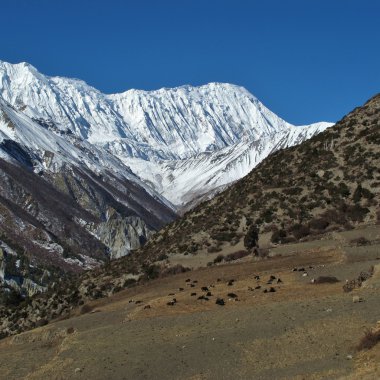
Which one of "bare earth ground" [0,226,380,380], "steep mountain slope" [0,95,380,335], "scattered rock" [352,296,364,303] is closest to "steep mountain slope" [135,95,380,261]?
"steep mountain slope" [0,95,380,335]

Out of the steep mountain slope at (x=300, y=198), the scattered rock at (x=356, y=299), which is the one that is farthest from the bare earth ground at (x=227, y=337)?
the steep mountain slope at (x=300, y=198)

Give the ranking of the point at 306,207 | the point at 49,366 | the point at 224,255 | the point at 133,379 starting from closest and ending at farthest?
the point at 133,379
the point at 49,366
the point at 224,255
the point at 306,207

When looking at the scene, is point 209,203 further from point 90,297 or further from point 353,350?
point 353,350

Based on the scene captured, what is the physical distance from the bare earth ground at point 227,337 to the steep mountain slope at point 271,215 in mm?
13261

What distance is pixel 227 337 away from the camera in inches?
1243

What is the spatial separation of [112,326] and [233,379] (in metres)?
13.1

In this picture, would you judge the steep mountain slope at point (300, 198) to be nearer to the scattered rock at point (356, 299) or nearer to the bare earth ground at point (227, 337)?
the bare earth ground at point (227, 337)

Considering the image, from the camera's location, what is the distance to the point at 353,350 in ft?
87.8

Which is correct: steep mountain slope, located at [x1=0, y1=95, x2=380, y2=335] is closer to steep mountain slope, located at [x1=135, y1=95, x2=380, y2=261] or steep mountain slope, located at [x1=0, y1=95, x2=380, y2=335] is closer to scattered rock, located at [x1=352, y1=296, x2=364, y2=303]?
steep mountain slope, located at [x1=135, y1=95, x2=380, y2=261]

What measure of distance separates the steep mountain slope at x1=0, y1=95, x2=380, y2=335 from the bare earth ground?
13261mm

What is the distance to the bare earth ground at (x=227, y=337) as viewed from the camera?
2738 cm

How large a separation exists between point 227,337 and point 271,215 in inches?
1454

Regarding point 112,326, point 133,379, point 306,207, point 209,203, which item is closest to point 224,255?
point 306,207

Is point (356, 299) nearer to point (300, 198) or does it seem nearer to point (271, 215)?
point (271, 215)
